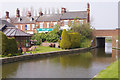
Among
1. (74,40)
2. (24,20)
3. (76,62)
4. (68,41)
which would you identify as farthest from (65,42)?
(24,20)

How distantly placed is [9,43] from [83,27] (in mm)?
24208

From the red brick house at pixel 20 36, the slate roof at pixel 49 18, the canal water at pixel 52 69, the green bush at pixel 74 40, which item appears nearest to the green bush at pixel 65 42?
the green bush at pixel 74 40

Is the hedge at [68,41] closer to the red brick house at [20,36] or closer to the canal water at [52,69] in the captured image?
the red brick house at [20,36]

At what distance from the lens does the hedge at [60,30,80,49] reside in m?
31.9

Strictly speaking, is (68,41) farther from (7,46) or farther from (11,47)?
(7,46)

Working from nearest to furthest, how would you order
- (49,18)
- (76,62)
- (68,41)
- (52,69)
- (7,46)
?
1. (52,69)
2. (76,62)
3. (7,46)
4. (68,41)
5. (49,18)

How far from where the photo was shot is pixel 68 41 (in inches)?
1272

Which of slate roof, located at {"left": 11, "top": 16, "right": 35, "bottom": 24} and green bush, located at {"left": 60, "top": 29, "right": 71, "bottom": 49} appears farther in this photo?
slate roof, located at {"left": 11, "top": 16, "right": 35, "bottom": 24}

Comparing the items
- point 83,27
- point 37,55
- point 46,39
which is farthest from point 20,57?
point 83,27

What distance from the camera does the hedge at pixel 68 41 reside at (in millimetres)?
31938

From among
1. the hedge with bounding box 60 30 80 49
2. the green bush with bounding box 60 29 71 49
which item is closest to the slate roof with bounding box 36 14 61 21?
the hedge with bounding box 60 30 80 49

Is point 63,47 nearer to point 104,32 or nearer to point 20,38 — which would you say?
point 20,38

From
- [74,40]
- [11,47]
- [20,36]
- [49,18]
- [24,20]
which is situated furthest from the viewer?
[24,20]

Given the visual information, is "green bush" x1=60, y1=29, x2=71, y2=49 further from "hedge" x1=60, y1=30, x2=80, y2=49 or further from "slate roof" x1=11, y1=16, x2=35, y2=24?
"slate roof" x1=11, y1=16, x2=35, y2=24
